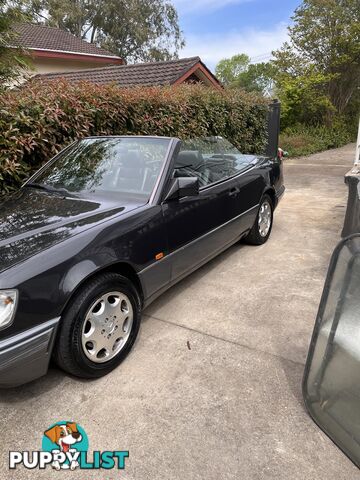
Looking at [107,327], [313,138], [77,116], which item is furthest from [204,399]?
[313,138]

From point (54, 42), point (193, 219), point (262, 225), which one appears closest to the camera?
point (193, 219)

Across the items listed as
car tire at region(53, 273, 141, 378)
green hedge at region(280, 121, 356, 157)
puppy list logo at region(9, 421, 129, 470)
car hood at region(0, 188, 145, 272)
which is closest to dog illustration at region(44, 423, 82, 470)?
puppy list logo at region(9, 421, 129, 470)

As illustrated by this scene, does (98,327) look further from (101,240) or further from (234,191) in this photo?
(234,191)

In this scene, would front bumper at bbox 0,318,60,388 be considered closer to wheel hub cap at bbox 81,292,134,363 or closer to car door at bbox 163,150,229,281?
wheel hub cap at bbox 81,292,134,363

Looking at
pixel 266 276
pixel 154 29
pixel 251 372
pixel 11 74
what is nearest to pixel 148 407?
pixel 251 372

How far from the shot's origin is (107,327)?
2.23 metres

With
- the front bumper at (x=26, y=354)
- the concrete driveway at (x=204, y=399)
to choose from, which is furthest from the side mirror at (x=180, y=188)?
the front bumper at (x=26, y=354)

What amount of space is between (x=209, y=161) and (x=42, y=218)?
199 cm

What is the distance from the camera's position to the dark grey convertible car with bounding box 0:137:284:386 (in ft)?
6.01

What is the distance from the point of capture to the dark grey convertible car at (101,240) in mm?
1831

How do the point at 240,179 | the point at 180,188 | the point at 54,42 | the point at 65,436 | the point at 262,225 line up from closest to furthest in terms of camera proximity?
the point at 65,436
the point at 180,188
the point at 240,179
the point at 262,225
the point at 54,42

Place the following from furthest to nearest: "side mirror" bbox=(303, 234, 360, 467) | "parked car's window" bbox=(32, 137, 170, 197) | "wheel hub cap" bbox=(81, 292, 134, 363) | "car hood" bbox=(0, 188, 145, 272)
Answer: "parked car's window" bbox=(32, 137, 170, 197) → "wheel hub cap" bbox=(81, 292, 134, 363) → "car hood" bbox=(0, 188, 145, 272) → "side mirror" bbox=(303, 234, 360, 467)

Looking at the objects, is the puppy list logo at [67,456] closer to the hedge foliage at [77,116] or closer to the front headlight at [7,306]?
the front headlight at [7,306]

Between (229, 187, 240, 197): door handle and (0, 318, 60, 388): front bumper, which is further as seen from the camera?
(229, 187, 240, 197): door handle
